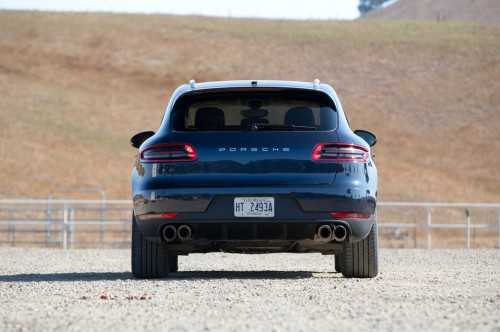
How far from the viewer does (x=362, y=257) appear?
12.0 meters

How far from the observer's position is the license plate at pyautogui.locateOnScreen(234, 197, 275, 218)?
11.1 m

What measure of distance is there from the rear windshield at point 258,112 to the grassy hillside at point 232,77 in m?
32.8

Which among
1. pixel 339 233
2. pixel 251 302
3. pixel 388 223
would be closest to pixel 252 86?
pixel 339 233

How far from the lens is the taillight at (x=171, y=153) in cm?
1112

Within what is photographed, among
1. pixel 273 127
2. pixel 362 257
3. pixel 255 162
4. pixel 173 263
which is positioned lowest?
pixel 173 263

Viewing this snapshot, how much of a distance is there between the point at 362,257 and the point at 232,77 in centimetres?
5281

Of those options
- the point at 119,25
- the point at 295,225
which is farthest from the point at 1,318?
the point at 119,25

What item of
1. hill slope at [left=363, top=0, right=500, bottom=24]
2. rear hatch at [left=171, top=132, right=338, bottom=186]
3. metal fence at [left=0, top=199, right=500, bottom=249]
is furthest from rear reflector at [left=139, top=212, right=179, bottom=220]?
hill slope at [left=363, top=0, right=500, bottom=24]

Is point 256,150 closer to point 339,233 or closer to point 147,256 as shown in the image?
point 339,233

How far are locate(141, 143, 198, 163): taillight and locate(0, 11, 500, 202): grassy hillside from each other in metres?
33.0

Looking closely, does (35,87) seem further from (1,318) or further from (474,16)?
(474,16)

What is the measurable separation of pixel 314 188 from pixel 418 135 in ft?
159

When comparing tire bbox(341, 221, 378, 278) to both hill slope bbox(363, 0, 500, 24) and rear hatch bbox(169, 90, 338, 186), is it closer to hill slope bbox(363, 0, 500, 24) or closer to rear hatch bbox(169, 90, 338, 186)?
rear hatch bbox(169, 90, 338, 186)

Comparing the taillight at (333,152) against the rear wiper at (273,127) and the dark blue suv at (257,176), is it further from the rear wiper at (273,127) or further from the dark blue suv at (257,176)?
the rear wiper at (273,127)
